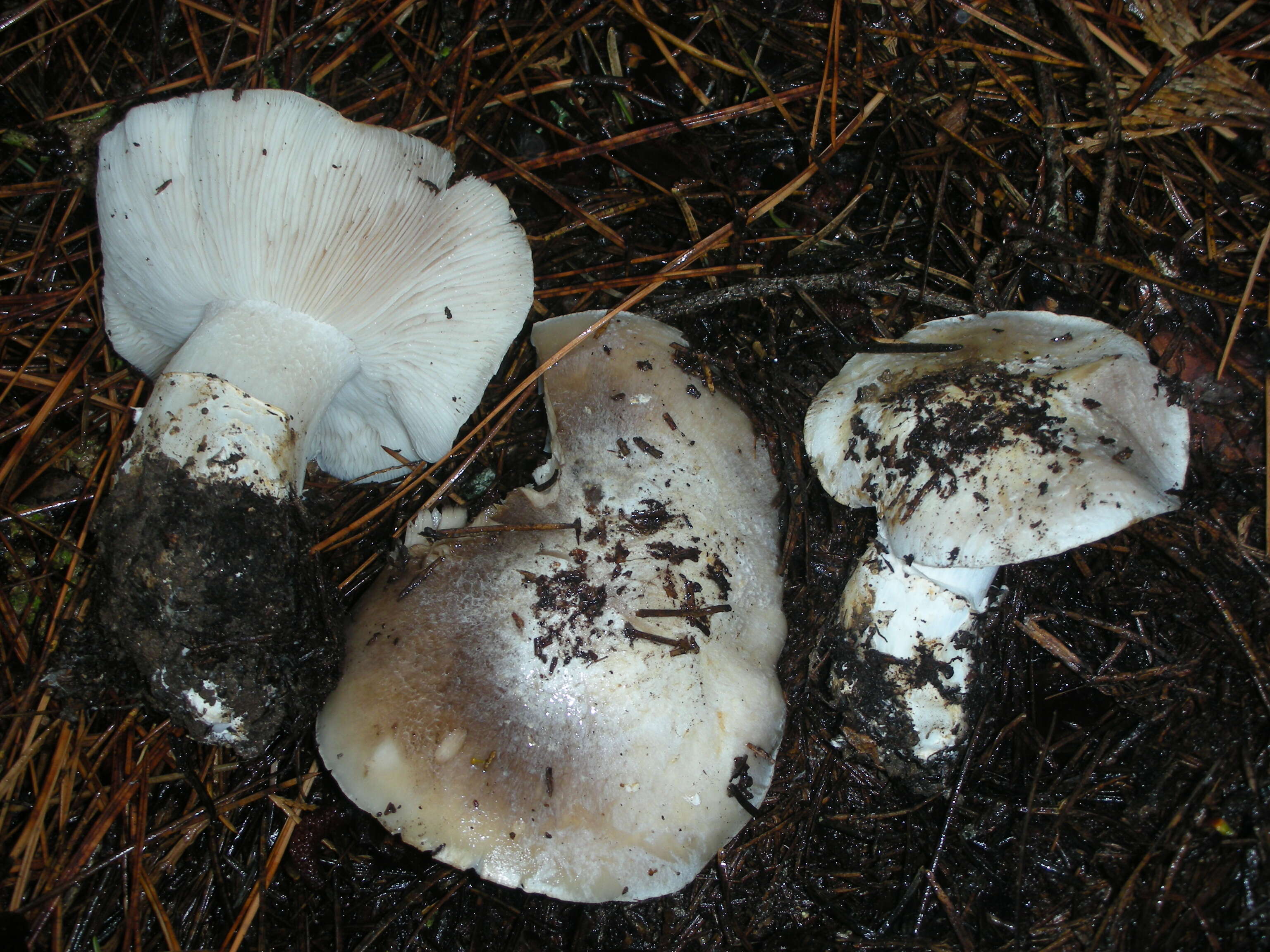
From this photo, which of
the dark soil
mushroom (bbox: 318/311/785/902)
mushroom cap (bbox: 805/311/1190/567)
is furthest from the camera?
mushroom (bbox: 318/311/785/902)

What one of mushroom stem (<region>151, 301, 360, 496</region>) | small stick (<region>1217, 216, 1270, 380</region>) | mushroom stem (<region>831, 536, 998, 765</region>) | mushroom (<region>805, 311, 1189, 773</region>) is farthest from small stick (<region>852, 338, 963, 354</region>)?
mushroom stem (<region>151, 301, 360, 496</region>)

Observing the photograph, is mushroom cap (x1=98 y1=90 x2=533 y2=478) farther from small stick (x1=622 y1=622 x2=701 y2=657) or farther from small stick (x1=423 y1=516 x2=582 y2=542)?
small stick (x1=622 y1=622 x2=701 y2=657)

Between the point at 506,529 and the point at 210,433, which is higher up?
the point at 210,433

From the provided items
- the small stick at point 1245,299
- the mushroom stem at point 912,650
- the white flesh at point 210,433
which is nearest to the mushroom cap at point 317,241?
the white flesh at point 210,433

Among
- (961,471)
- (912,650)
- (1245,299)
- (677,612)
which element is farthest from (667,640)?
(1245,299)

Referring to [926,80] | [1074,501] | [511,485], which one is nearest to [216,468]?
[511,485]

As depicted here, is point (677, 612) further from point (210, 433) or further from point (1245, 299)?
point (1245, 299)
